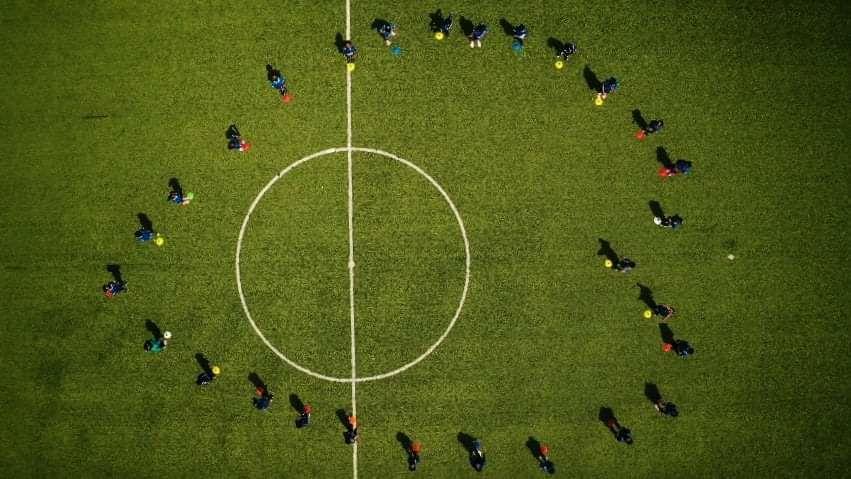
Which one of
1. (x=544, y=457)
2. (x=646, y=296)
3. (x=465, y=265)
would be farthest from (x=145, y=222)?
(x=646, y=296)

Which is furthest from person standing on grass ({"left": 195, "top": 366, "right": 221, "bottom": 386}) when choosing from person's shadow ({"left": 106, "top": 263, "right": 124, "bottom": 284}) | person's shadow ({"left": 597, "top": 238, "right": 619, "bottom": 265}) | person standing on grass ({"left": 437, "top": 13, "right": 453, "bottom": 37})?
person standing on grass ({"left": 437, "top": 13, "right": 453, "bottom": 37})

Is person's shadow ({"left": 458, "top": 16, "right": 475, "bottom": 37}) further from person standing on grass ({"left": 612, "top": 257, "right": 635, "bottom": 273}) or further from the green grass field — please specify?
person standing on grass ({"left": 612, "top": 257, "right": 635, "bottom": 273})

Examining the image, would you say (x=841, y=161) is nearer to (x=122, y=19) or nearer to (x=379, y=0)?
(x=379, y=0)

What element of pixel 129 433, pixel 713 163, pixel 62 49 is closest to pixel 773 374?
pixel 713 163

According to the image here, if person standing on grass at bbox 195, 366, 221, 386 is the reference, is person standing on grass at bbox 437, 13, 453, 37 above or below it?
above

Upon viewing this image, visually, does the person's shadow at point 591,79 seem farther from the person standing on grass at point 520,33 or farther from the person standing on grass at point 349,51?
the person standing on grass at point 349,51

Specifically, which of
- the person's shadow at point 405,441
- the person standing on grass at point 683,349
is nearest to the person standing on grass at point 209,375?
the person's shadow at point 405,441

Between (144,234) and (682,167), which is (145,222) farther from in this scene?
(682,167)
